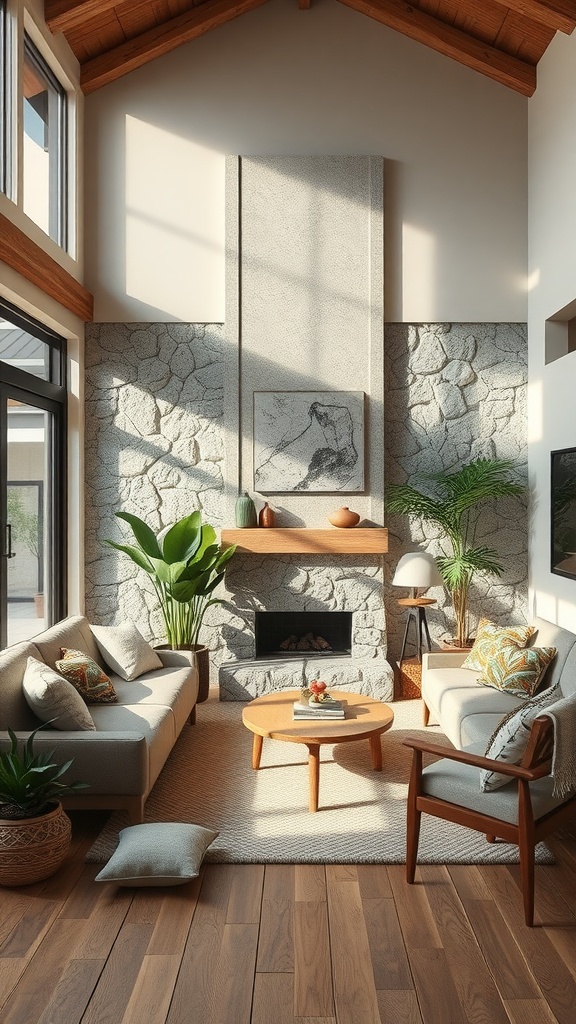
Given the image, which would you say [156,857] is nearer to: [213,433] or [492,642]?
[492,642]

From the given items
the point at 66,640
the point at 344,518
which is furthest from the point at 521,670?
the point at 66,640

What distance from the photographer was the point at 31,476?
5.76m

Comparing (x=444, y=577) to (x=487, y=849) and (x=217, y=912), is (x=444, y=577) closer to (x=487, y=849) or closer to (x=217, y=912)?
(x=487, y=849)

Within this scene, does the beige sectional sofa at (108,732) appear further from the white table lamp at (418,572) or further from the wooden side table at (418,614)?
the wooden side table at (418,614)

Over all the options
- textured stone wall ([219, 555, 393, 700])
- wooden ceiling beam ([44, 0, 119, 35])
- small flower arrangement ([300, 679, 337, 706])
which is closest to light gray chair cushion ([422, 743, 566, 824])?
small flower arrangement ([300, 679, 337, 706])

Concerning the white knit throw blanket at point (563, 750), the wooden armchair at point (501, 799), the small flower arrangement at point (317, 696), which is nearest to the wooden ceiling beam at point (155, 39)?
the small flower arrangement at point (317, 696)

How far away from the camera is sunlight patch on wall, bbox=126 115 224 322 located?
260 inches

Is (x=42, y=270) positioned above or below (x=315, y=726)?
above

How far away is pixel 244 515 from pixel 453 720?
2.63 meters

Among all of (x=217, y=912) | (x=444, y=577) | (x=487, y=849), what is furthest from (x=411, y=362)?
(x=217, y=912)

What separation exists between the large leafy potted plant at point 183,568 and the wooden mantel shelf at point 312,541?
20cm

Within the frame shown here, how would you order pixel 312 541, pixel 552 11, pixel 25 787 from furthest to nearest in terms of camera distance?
pixel 312 541, pixel 552 11, pixel 25 787

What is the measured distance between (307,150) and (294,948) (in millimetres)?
5954

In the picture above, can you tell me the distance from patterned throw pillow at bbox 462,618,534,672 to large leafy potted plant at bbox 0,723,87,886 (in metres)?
2.53
